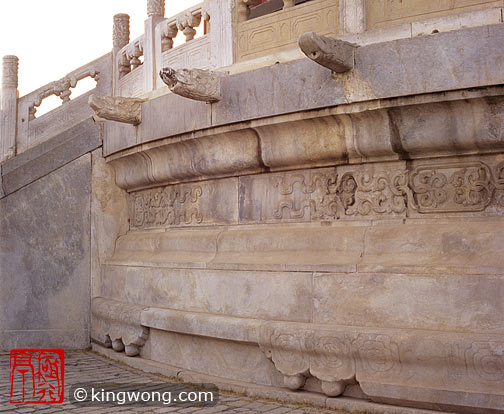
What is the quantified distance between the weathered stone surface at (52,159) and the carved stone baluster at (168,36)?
4.48ft

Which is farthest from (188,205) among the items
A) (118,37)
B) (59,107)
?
(59,107)

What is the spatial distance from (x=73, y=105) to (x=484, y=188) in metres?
6.42

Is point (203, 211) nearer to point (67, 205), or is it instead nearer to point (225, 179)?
point (225, 179)

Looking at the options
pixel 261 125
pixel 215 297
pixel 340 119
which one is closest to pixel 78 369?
pixel 215 297

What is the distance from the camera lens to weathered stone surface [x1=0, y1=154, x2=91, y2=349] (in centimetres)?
741

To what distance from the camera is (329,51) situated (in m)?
4.67

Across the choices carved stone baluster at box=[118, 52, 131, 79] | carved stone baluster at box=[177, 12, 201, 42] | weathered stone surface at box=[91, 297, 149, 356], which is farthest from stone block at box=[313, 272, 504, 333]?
carved stone baluster at box=[118, 52, 131, 79]

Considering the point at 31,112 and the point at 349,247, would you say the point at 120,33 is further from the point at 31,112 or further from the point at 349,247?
the point at 349,247

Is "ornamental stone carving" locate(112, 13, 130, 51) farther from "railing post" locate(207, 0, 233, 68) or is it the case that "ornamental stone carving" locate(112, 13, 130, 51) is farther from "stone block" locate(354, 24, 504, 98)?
"stone block" locate(354, 24, 504, 98)

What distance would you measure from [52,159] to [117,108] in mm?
1455

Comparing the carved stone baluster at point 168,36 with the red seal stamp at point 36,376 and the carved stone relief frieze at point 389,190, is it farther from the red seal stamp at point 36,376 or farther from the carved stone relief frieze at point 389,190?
the red seal stamp at point 36,376

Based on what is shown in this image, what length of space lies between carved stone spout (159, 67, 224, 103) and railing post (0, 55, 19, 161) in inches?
234

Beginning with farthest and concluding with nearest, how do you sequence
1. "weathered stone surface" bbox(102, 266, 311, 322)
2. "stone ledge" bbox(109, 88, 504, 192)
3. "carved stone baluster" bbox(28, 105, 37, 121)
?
"carved stone baluster" bbox(28, 105, 37, 121) < "weathered stone surface" bbox(102, 266, 311, 322) < "stone ledge" bbox(109, 88, 504, 192)

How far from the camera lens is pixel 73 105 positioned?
9445mm
